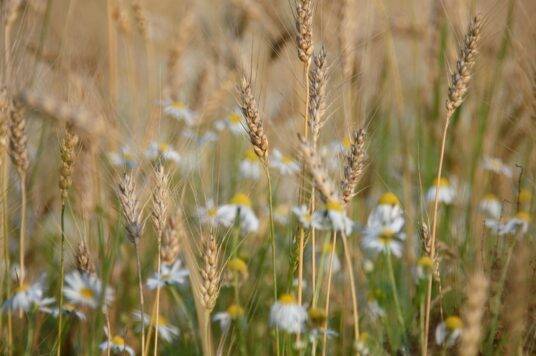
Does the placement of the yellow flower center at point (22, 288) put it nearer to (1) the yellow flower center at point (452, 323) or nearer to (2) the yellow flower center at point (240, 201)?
(2) the yellow flower center at point (240, 201)

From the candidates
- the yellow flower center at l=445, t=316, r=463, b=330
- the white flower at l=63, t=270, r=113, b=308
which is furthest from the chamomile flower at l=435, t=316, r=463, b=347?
the white flower at l=63, t=270, r=113, b=308

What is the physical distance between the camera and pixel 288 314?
138cm

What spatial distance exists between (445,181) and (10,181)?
118 centimetres

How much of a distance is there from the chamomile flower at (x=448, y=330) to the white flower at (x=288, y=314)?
238mm

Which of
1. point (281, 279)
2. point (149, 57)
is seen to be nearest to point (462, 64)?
point (281, 279)

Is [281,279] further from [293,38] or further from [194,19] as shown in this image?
[194,19]

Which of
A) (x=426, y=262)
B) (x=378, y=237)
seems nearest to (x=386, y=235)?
(x=378, y=237)

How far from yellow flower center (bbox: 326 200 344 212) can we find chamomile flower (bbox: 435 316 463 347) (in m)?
0.35

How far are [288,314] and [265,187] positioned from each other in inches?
42.1

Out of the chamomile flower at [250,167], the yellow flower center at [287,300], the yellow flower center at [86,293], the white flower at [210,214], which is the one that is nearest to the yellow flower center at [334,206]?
the white flower at [210,214]

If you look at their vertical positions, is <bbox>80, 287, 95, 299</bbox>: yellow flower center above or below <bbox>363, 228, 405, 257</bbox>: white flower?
below

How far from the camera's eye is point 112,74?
7.14 feet

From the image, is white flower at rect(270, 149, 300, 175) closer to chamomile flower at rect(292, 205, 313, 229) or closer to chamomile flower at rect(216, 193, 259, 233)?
chamomile flower at rect(216, 193, 259, 233)

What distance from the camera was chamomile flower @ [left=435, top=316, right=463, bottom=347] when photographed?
1.33 metres
